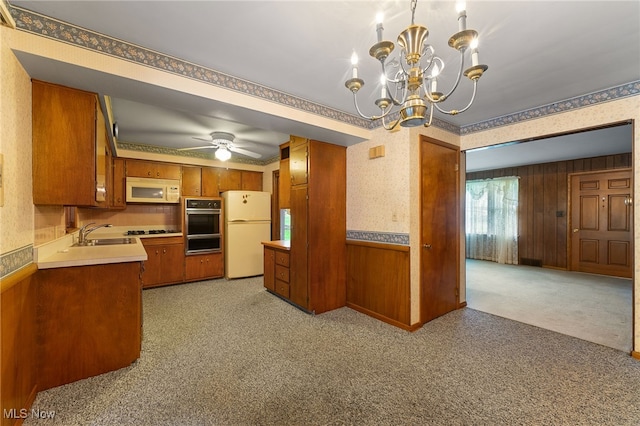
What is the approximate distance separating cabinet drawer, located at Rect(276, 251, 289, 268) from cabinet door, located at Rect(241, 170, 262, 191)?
2.34 m

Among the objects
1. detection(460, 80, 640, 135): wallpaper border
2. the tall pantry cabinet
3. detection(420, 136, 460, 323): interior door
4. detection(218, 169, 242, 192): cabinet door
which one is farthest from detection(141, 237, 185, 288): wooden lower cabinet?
detection(460, 80, 640, 135): wallpaper border

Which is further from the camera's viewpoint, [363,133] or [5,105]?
[363,133]

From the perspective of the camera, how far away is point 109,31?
169cm

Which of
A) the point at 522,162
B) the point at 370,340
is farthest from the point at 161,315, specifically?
the point at 522,162

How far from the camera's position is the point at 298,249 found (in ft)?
11.3

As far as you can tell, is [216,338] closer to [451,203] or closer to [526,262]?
[451,203]

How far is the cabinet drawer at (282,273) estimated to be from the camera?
3709 millimetres

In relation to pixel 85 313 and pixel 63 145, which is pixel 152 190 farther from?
pixel 85 313

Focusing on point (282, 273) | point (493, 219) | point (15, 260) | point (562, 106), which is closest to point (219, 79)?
point (15, 260)

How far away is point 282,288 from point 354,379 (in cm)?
198

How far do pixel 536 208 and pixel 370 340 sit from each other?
239 inches

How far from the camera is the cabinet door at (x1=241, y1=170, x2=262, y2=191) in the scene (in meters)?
5.70

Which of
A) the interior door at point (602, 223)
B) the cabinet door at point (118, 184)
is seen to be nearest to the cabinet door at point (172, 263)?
the cabinet door at point (118, 184)

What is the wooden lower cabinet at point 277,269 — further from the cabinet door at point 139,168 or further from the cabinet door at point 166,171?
the cabinet door at point 139,168
